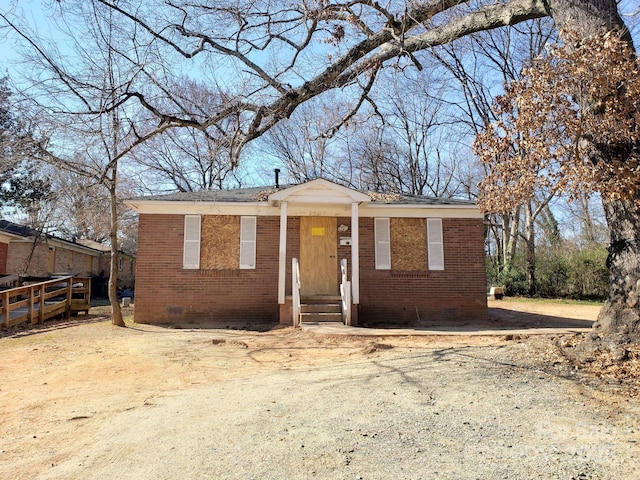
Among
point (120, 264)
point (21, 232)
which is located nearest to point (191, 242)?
point (21, 232)

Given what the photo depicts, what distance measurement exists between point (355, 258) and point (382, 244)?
1449mm

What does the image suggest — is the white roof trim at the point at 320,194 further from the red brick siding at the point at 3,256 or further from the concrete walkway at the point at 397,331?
the red brick siding at the point at 3,256

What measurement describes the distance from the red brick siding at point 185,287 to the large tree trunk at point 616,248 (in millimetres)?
8292

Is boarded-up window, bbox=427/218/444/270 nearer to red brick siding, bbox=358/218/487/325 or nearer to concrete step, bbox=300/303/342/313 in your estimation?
red brick siding, bbox=358/218/487/325

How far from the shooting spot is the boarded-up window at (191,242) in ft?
40.9

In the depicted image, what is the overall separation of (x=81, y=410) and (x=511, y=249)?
22714mm

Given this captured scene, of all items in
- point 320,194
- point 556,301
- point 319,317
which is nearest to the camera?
point 319,317

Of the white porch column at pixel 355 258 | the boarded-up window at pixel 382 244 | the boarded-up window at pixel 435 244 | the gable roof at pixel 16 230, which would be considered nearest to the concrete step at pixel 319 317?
the white porch column at pixel 355 258

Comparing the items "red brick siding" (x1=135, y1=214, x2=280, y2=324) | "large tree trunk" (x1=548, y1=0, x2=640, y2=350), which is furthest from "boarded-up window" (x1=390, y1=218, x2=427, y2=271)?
"large tree trunk" (x1=548, y1=0, x2=640, y2=350)

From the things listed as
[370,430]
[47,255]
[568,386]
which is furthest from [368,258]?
[47,255]

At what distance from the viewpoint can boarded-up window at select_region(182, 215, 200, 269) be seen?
12.5m

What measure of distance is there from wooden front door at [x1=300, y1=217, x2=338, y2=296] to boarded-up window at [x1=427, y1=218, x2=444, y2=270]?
2.65m

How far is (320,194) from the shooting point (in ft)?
38.7

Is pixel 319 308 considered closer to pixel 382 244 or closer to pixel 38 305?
pixel 382 244
